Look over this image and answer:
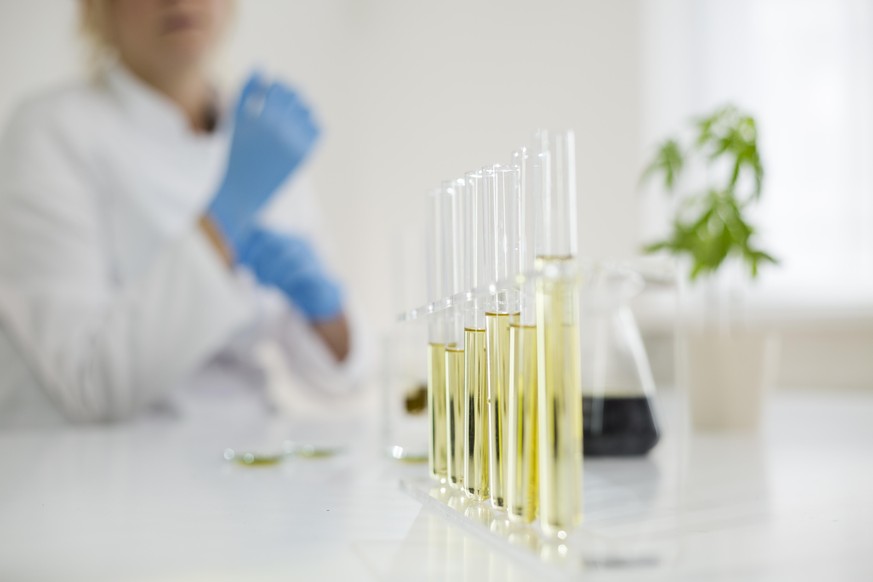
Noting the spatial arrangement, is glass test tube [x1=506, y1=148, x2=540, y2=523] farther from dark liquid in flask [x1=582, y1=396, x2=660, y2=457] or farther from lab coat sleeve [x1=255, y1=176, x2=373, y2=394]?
lab coat sleeve [x1=255, y1=176, x2=373, y2=394]

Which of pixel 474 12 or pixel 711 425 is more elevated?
pixel 474 12

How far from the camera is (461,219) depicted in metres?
0.48

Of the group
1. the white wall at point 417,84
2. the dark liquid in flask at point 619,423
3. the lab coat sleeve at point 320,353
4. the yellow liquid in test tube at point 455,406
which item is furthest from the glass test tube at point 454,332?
the white wall at point 417,84

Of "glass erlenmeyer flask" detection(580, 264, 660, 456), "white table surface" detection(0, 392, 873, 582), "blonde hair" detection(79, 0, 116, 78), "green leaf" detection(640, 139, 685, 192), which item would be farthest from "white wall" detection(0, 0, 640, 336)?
"white table surface" detection(0, 392, 873, 582)

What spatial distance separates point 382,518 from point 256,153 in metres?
0.90

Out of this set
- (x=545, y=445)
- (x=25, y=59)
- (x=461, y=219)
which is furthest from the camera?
(x=25, y=59)

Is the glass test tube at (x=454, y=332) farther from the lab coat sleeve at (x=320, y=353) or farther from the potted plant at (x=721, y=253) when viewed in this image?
the lab coat sleeve at (x=320, y=353)

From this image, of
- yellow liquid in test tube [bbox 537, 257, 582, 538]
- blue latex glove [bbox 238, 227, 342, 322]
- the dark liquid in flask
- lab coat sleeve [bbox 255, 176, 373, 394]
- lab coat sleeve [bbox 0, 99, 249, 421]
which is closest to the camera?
yellow liquid in test tube [bbox 537, 257, 582, 538]

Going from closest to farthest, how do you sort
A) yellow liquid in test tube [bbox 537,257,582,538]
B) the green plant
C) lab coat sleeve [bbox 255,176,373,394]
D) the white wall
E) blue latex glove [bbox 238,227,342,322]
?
yellow liquid in test tube [bbox 537,257,582,538], the green plant, blue latex glove [bbox 238,227,342,322], lab coat sleeve [bbox 255,176,373,394], the white wall

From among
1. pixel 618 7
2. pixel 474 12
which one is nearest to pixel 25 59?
pixel 474 12

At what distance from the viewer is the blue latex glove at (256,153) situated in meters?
1.29

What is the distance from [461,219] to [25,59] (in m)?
1.73

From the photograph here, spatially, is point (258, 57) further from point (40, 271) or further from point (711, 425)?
point (711, 425)

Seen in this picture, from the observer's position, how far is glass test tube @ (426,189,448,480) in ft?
1.63
